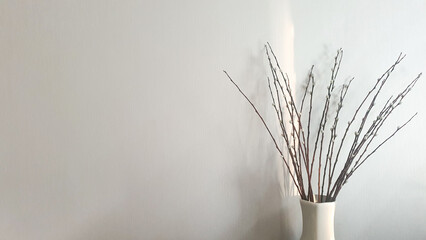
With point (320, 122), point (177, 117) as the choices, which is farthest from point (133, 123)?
point (320, 122)

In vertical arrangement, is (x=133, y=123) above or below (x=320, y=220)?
above

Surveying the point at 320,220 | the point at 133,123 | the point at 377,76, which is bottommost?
the point at 320,220

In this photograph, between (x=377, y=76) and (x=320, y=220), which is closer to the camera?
(x=320, y=220)

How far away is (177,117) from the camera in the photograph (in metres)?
1.28

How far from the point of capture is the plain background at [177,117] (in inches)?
48.9

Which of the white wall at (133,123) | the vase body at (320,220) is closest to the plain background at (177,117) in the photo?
the white wall at (133,123)

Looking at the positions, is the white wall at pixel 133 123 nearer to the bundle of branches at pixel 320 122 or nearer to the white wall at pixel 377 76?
the bundle of branches at pixel 320 122

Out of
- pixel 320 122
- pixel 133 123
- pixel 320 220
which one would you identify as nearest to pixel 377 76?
pixel 320 122

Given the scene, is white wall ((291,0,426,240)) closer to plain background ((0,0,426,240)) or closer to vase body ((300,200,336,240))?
plain background ((0,0,426,240))

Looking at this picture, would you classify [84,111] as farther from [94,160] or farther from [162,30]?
[162,30]

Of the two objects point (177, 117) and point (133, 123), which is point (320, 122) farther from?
point (133, 123)

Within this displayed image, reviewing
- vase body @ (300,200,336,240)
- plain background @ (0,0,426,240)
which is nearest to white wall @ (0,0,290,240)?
plain background @ (0,0,426,240)

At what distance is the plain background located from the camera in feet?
4.08

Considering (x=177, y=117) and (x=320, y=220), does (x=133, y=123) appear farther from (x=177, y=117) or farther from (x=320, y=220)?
(x=320, y=220)
